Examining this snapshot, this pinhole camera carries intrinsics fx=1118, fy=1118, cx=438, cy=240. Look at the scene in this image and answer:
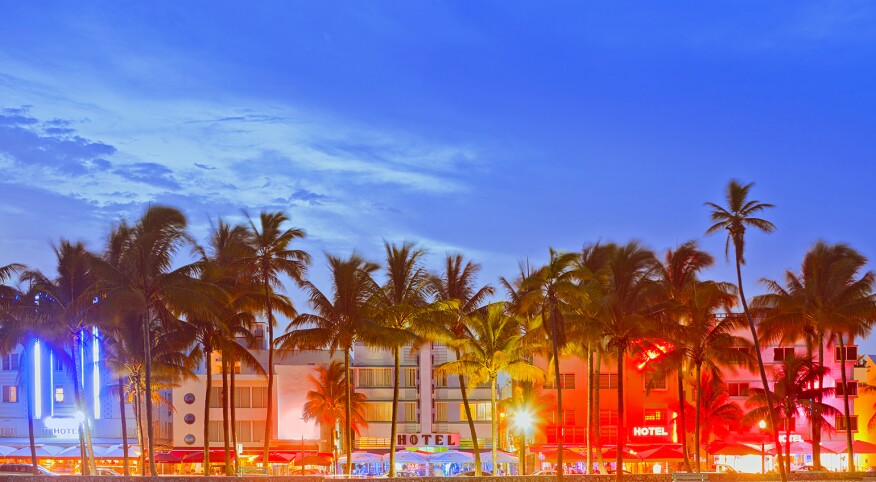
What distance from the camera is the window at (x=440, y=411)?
297 ft

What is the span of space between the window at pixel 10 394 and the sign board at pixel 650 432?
5411 cm

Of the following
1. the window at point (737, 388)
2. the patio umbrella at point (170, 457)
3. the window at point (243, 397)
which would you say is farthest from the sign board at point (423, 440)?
the window at point (737, 388)

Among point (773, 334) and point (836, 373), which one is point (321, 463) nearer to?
point (773, 334)

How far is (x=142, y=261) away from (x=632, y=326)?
2828cm

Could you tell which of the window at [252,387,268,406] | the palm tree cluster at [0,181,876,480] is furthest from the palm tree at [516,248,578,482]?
the window at [252,387,268,406]

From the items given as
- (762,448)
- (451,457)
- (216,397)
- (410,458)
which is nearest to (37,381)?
(216,397)

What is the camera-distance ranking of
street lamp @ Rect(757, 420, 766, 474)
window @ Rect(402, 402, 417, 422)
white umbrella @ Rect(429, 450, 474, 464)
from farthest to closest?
window @ Rect(402, 402, 417, 422) → street lamp @ Rect(757, 420, 766, 474) → white umbrella @ Rect(429, 450, 474, 464)

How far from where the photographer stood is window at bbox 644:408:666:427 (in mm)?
82188

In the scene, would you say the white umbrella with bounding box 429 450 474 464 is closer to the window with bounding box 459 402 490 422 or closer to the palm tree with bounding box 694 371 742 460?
the window with bounding box 459 402 490 422

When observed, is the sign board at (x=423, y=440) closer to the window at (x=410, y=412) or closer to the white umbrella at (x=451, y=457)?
the window at (x=410, y=412)

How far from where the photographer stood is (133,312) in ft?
189

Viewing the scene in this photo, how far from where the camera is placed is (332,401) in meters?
86.3

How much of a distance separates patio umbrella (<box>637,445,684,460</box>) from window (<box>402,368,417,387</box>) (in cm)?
2266

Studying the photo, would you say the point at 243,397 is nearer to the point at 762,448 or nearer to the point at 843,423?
the point at 762,448
